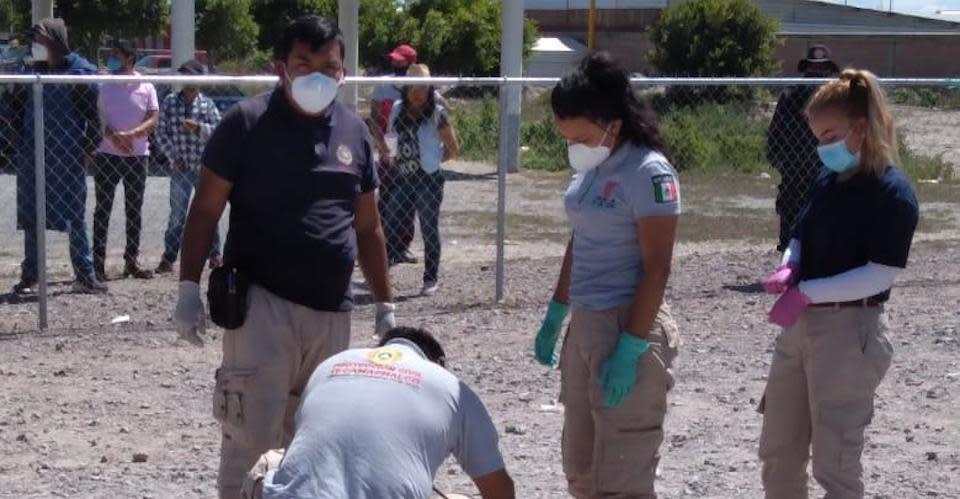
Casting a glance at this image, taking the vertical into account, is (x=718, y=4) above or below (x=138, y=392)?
above

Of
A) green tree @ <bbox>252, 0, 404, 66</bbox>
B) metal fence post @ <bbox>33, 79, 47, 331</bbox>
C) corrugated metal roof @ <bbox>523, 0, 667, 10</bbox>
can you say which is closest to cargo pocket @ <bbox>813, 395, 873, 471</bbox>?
metal fence post @ <bbox>33, 79, 47, 331</bbox>

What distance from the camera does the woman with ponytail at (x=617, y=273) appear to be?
178 inches

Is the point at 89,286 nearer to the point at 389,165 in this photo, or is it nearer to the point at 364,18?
the point at 389,165

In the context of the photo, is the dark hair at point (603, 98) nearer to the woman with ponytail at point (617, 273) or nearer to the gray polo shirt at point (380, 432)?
the woman with ponytail at point (617, 273)

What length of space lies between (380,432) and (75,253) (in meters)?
6.81

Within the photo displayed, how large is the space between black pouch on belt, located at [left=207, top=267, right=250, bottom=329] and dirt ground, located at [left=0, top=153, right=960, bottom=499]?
4.90ft

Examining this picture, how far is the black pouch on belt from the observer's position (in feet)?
16.1

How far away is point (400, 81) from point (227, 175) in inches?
197

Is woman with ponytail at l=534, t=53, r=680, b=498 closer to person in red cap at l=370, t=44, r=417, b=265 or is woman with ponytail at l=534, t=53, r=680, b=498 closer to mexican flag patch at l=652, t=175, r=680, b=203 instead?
mexican flag patch at l=652, t=175, r=680, b=203

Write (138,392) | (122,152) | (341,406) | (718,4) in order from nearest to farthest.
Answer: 1. (341,406)
2. (138,392)
3. (122,152)
4. (718,4)

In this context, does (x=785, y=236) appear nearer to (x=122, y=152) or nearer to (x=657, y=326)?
(x=122, y=152)

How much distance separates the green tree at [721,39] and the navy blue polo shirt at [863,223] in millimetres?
30273

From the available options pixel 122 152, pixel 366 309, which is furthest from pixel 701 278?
pixel 122 152

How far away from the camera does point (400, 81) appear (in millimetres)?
9828
